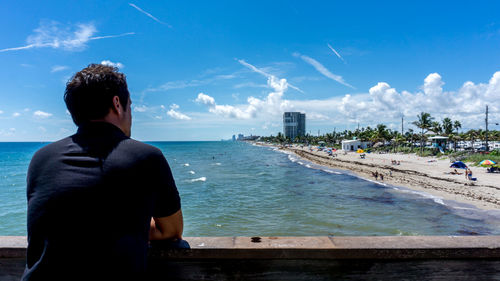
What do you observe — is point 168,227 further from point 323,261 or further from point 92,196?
point 323,261

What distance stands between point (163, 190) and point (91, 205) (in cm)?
33

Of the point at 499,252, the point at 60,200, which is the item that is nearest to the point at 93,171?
the point at 60,200

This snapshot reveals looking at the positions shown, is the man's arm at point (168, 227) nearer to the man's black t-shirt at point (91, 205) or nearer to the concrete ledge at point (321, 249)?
the concrete ledge at point (321, 249)

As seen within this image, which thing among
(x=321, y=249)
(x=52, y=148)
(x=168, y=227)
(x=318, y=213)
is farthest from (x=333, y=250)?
(x=318, y=213)

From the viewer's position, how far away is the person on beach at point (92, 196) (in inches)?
46.2

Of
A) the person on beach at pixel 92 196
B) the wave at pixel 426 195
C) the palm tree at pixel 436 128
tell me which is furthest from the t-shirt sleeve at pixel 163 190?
the palm tree at pixel 436 128

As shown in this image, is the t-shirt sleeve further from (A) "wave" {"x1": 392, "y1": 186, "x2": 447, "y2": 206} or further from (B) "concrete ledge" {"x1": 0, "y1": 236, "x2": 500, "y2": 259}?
(A) "wave" {"x1": 392, "y1": 186, "x2": 447, "y2": 206}

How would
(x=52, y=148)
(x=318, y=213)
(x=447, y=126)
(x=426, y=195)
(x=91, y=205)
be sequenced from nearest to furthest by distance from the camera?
(x=91, y=205)
(x=52, y=148)
(x=318, y=213)
(x=426, y=195)
(x=447, y=126)

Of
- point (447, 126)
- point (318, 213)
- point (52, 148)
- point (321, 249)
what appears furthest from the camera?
point (447, 126)

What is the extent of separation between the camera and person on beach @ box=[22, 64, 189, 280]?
117cm

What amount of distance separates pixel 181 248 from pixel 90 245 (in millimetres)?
706

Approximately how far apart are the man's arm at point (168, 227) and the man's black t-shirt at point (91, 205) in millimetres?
230

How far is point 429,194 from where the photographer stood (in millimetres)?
24406

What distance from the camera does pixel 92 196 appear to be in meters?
1.19
